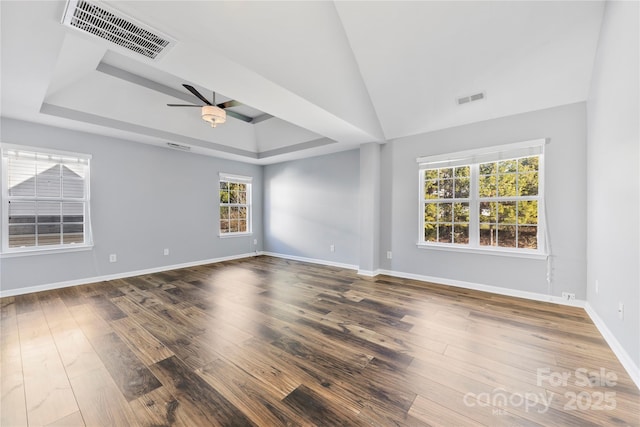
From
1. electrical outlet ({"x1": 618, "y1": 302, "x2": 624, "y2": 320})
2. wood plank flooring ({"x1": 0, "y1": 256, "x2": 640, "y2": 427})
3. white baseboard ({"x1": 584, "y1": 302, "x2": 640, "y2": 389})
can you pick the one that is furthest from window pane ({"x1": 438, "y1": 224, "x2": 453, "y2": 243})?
electrical outlet ({"x1": 618, "y1": 302, "x2": 624, "y2": 320})

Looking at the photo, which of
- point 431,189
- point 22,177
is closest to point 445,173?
point 431,189

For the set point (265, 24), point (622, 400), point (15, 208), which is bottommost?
point (622, 400)

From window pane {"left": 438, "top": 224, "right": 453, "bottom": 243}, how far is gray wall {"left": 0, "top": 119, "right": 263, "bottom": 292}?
14.9 ft

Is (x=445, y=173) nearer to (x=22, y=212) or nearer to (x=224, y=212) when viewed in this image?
(x=224, y=212)

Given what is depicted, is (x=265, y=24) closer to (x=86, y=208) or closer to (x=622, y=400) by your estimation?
(x=622, y=400)

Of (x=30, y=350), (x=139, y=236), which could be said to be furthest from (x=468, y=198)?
(x=139, y=236)

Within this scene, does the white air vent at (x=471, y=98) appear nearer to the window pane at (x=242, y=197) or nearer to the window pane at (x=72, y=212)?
the window pane at (x=242, y=197)

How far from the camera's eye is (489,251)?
3596 millimetres

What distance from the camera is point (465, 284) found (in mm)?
3793

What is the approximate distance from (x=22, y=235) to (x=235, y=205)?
3444 millimetres

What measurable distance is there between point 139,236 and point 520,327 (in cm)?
567

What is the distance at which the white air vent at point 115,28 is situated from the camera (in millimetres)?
1687

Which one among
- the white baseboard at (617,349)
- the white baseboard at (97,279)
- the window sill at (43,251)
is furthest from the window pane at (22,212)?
the white baseboard at (617,349)

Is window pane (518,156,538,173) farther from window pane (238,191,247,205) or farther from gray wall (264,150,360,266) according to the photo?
window pane (238,191,247,205)
